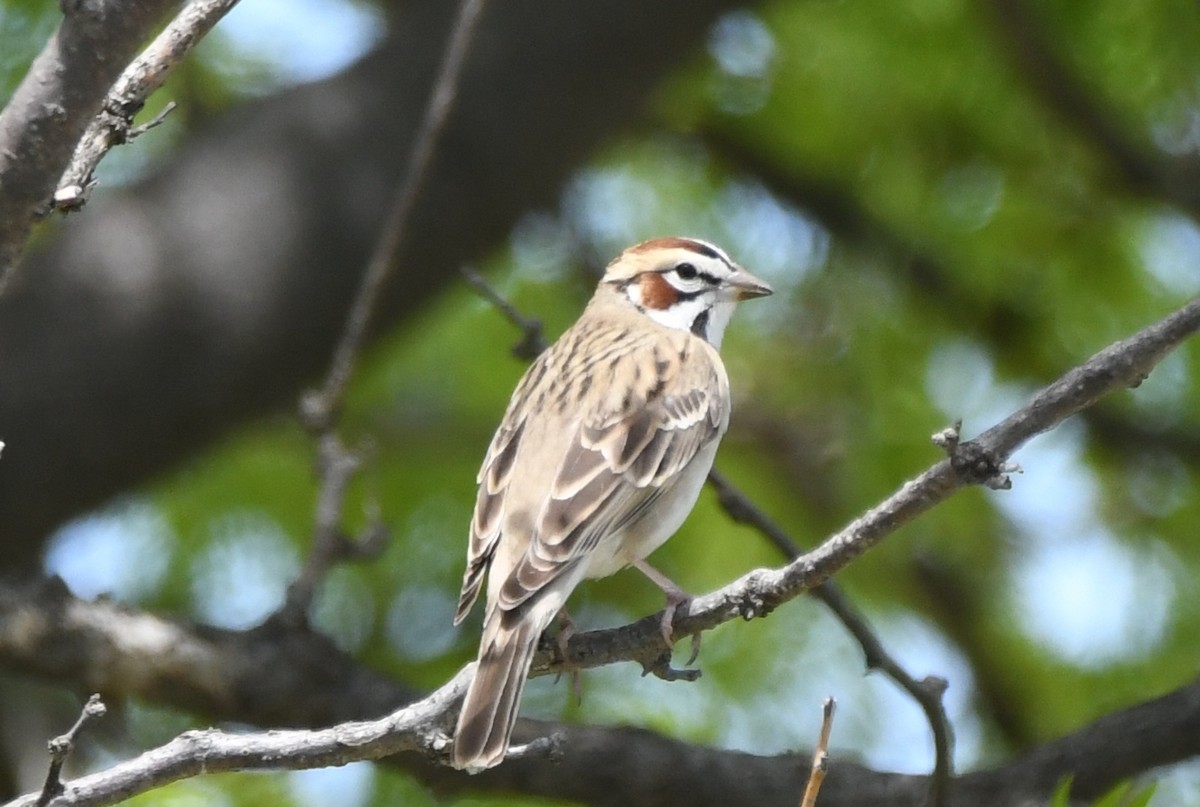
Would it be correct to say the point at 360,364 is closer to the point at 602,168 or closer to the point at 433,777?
the point at 602,168

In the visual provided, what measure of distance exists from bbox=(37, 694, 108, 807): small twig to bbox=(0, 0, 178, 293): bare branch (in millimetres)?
762

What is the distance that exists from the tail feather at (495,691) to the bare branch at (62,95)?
131 cm

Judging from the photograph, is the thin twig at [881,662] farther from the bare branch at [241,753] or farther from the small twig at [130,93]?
the small twig at [130,93]

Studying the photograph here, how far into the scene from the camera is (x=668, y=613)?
3.39m

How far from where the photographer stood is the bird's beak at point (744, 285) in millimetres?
5527

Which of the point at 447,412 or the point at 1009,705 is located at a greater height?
the point at 447,412

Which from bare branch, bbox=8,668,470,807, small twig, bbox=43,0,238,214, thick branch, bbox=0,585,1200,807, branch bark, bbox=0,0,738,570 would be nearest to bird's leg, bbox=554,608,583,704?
thick branch, bbox=0,585,1200,807

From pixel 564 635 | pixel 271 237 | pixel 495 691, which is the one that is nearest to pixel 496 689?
pixel 495 691

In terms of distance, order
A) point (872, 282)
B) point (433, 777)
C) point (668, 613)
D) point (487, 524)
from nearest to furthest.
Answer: point (668, 613)
point (487, 524)
point (433, 777)
point (872, 282)

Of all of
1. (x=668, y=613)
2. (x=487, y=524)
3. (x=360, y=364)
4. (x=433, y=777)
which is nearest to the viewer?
(x=668, y=613)

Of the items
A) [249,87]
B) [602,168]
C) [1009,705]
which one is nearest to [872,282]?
[602,168]

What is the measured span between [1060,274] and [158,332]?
11.8 ft

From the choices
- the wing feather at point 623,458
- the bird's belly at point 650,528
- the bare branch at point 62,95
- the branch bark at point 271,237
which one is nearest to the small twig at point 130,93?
the bare branch at point 62,95

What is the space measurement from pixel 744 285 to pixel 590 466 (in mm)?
1406
